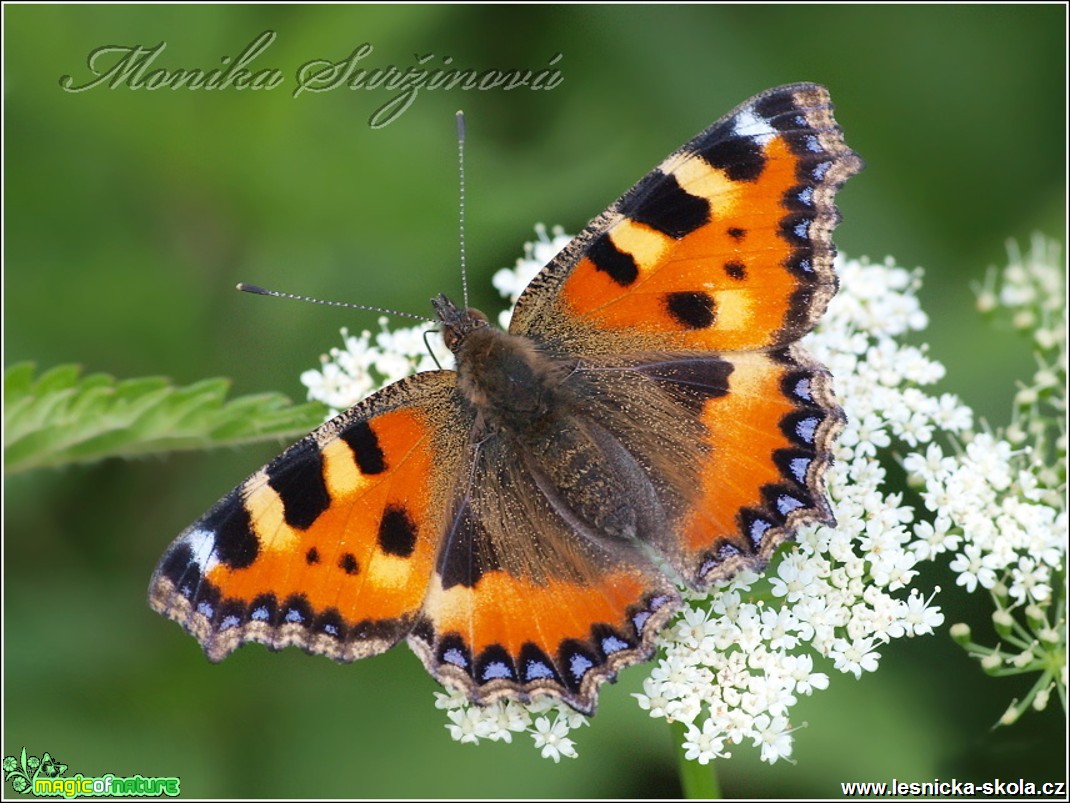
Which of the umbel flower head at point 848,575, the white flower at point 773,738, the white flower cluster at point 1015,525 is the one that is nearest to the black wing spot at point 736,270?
the umbel flower head at point 848,575

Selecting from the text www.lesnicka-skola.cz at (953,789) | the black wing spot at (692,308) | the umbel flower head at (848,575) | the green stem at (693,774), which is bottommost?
the text www.lesnicka-skola.cz at (953,789)

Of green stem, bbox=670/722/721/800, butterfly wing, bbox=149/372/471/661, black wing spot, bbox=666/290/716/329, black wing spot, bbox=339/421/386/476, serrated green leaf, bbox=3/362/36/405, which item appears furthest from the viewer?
serrated green leaf, bbox=3/362/36/405

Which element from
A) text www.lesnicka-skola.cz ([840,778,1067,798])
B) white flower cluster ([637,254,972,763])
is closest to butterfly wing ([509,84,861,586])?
white flower cluster ([637,254,972,763])

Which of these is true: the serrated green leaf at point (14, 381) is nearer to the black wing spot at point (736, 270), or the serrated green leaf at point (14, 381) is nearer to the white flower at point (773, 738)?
the black wing spot at point (736, 270)

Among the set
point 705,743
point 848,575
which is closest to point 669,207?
point 848,575

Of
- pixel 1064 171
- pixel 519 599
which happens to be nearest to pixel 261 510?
pixel 519 599

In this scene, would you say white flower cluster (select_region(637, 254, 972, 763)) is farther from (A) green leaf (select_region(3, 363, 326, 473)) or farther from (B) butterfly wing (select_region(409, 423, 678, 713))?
(A) green leaf (select_region(3, 363, 326, 473))

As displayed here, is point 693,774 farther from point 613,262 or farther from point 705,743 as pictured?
point 613,262
